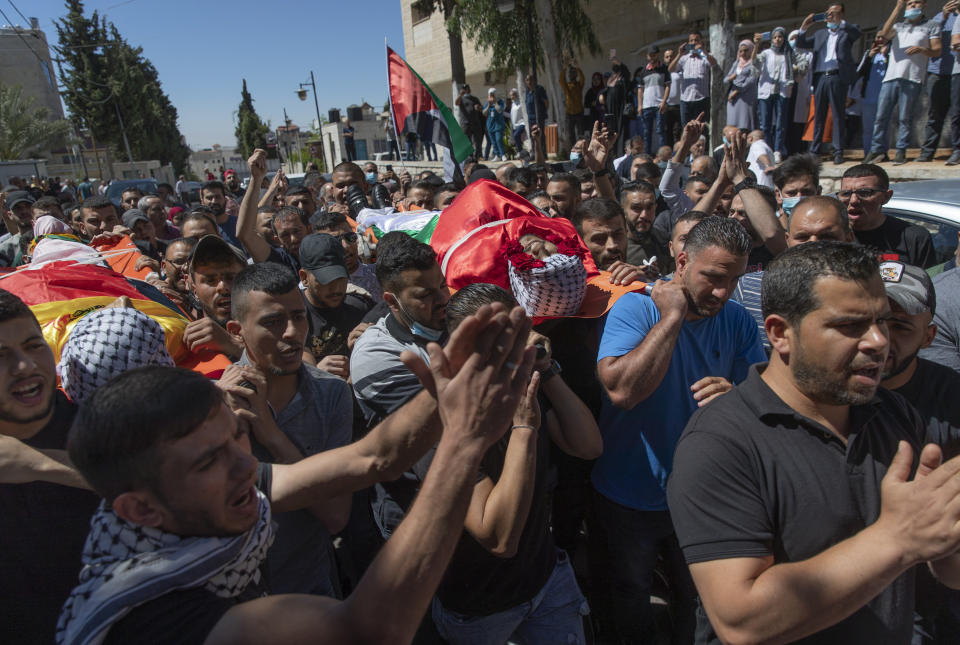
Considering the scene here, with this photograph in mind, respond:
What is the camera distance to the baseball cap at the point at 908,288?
220 centimetres

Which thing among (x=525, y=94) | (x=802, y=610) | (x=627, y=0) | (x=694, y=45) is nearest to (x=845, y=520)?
(x=802, y=610)

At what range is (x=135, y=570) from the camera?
46.6 inches

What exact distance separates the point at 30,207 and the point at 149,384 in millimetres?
8707

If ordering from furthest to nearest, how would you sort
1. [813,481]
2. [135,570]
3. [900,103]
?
1. [900,103]
2. [813,481]
3. [135,570]

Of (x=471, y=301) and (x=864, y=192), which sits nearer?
(x=471, y=301)

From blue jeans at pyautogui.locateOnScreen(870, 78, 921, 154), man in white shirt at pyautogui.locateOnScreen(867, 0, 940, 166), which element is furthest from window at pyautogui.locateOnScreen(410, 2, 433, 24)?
blue jeans at pyautogui.locateOnScreen(870, 78, 921, 154)

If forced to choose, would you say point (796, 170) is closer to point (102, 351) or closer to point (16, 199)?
point (102, 351)

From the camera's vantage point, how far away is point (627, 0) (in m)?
17.0

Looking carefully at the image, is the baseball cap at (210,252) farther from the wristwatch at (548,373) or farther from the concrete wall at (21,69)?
the concrete wall at (21,69)

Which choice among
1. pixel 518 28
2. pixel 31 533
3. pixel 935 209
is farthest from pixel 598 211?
pixel 518 28

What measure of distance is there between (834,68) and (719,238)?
7805 millimetres

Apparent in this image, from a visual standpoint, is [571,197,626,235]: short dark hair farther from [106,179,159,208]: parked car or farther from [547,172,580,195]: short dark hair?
[106,179,159,208]: parked car

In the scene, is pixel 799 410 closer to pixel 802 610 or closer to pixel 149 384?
pixel 802 610

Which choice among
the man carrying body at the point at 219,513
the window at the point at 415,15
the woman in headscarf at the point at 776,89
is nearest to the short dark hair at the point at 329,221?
the man carrying body at the point at 219,513
